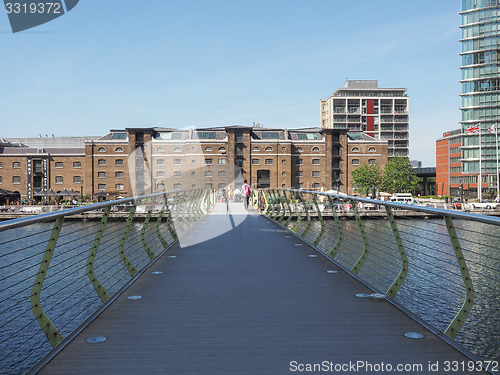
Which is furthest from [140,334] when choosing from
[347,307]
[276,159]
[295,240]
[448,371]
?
[276,159]

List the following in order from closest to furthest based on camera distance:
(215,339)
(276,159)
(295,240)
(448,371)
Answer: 1. (448,371)
2. (215,339)
3. (295,240)
4. (276,159)

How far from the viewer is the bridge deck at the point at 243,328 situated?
2762 mm

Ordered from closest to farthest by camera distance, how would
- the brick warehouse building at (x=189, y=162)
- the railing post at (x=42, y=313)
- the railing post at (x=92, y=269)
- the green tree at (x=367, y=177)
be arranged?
the railing post at (x=42, y=313) < the railing post at (x=92, y=269) < the green tree at (x=367, y=177) < the brick warehouse building at (x=189, y=162)

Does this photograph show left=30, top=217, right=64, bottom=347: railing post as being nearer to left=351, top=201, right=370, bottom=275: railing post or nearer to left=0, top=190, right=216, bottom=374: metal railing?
left=0, top=190, right=216, bottom=374: metal railing

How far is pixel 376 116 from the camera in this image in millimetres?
87812

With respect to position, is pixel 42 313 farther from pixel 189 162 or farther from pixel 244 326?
pixel 189 162

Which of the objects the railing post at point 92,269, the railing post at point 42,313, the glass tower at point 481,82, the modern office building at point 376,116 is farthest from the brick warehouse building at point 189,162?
the railing post at point 42,313

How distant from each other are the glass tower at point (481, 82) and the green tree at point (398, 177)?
1221cm

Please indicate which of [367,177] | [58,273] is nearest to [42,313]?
[58,273]

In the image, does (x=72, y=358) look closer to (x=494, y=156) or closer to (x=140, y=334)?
(x=140, y=334)

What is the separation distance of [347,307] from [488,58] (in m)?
75.8

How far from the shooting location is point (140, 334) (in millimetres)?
3270

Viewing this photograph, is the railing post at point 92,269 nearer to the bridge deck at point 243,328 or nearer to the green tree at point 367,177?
the bridge deck at point 243,328

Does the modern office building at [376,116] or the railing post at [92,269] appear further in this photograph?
the modern office building at [376,116]
